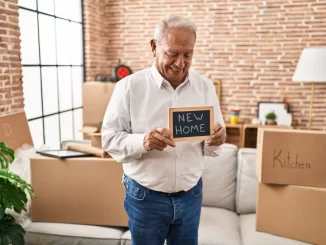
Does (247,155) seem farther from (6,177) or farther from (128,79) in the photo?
(6,177)

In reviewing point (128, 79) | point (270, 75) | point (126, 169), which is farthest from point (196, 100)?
point (270, 75)

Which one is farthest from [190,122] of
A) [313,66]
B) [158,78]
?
[313,66]

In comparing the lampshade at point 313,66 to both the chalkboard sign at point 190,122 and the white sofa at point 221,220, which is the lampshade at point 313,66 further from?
the chalkboard sign at point 190,122

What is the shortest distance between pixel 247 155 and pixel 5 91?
187cm

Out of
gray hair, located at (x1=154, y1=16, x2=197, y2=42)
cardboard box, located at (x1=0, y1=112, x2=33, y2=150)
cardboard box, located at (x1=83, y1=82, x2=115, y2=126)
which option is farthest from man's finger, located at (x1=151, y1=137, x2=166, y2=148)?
cardboard box, located at (x1=83, y1=82, x2=115, y2=126)

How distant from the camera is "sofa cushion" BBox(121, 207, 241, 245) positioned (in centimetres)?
207

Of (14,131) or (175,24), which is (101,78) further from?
(175,24)

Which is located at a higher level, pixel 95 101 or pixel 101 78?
pixel 101 78

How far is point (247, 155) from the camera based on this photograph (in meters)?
2.53

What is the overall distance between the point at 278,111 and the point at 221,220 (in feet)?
8.94

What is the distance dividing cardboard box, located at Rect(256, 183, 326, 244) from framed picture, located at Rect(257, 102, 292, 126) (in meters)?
2.73

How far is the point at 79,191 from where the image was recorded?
2.18m

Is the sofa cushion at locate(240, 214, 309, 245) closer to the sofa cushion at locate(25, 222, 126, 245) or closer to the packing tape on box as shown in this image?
the sofa cushion at locate(25, 222, 126, 245)

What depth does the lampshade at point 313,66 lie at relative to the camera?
392 centimetres
